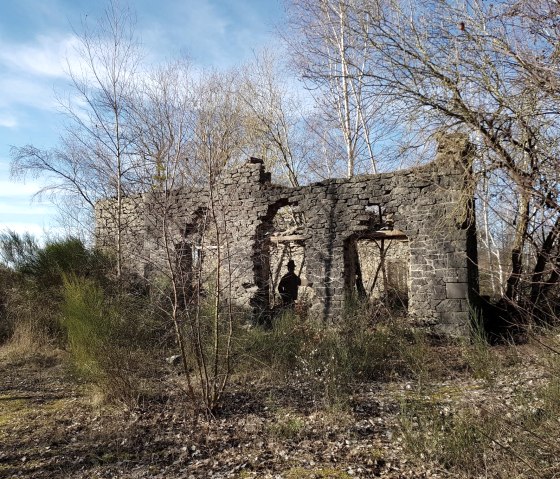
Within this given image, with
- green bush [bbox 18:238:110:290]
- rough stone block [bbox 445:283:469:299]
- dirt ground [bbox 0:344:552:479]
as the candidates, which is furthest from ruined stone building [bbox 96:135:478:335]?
dirt ground [bbox 0:344:552:479]

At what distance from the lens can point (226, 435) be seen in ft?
15.6

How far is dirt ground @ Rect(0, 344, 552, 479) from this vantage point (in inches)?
160

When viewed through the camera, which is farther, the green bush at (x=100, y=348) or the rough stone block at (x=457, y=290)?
the rough stone block at (x=457, y=290)

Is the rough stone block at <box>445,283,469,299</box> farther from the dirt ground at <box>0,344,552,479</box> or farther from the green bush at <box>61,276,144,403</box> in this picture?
the green bush at <box>61,276,144,403</box>

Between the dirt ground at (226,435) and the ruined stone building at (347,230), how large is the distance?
2.32 metres

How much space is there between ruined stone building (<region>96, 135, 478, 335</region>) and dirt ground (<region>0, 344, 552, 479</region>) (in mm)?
2315

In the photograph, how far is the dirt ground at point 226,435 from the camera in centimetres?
406

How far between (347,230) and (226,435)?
5.93 meters

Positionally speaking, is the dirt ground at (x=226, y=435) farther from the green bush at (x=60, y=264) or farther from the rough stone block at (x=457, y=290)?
the green bush at (x=60, y=264)

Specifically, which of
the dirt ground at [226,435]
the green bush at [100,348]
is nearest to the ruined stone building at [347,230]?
the green bush at [100,348]

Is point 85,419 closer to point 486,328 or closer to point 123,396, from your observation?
point 123,396

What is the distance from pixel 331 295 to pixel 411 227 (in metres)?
2.17

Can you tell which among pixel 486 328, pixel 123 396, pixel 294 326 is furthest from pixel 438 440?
pixel 486 328

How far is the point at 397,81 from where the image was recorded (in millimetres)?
5832
